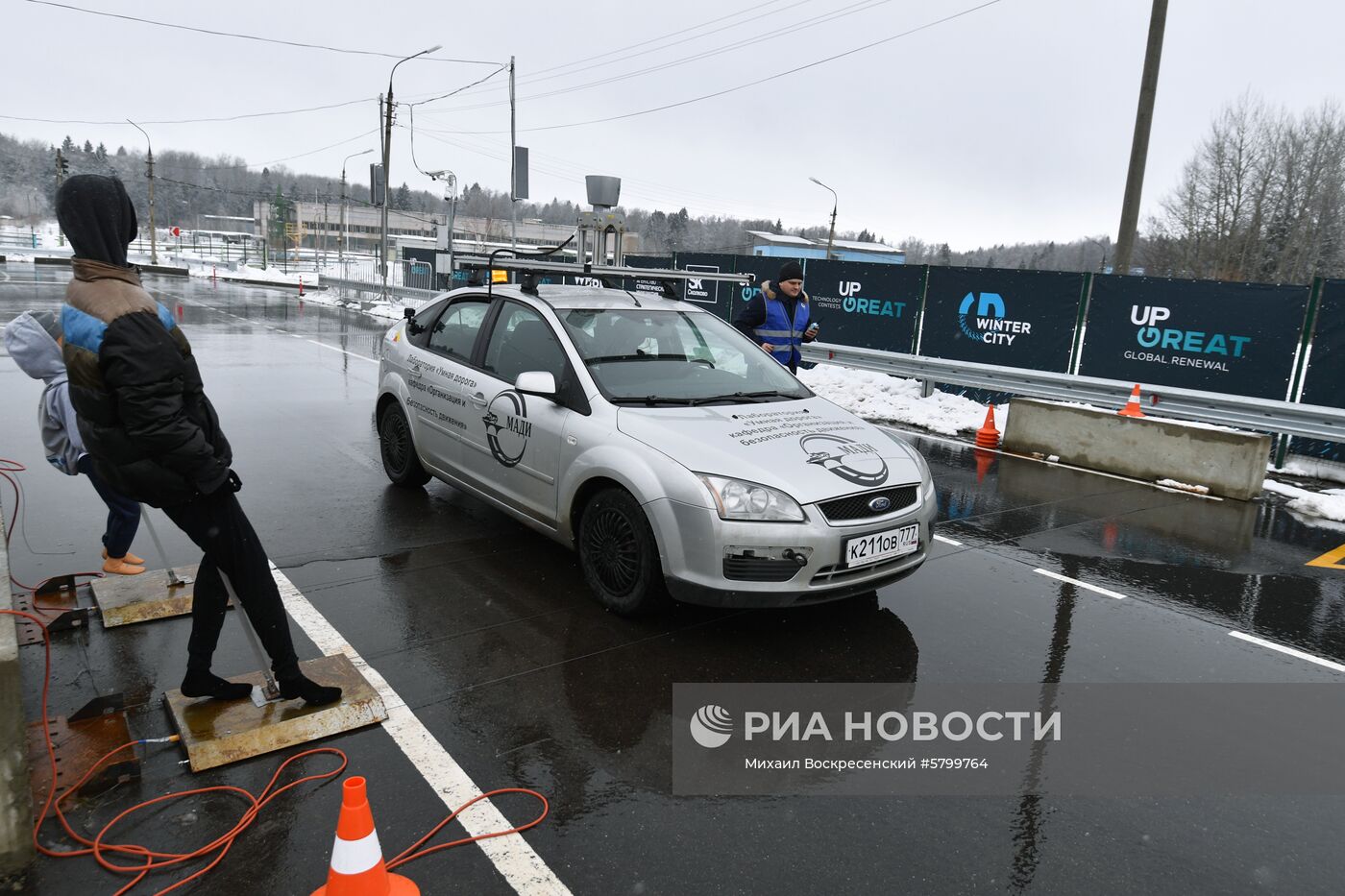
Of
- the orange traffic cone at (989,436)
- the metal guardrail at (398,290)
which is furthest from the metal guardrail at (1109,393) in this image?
the metal guardrail at (398,290)

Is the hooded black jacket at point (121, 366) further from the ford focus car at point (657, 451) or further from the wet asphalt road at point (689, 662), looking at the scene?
the ford focus car at point (657, 451)

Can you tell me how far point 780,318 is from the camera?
8.60 meters

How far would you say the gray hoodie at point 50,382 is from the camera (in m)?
4.68

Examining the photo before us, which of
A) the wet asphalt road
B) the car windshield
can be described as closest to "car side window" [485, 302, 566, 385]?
the car windshield

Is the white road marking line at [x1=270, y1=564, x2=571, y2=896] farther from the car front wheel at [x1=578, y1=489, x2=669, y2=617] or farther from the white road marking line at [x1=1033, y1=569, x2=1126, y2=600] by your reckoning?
the white road marking line at [x1=1033, y1=569, x2=1126, y2=600]

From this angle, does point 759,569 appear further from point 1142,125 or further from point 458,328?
point 1142,125

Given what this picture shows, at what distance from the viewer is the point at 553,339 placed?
553 centimetres

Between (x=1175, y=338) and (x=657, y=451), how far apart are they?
10974mm

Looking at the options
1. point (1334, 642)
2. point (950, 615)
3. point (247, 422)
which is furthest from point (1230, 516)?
point (247, 422)

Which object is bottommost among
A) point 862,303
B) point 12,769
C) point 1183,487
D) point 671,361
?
point 1183,487

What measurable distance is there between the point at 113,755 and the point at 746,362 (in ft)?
13.5

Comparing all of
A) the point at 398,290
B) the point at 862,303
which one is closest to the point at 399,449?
the point at 862,303

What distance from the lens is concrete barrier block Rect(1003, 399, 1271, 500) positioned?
8539 mm

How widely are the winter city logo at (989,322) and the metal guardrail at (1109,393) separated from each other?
1.82 metres
